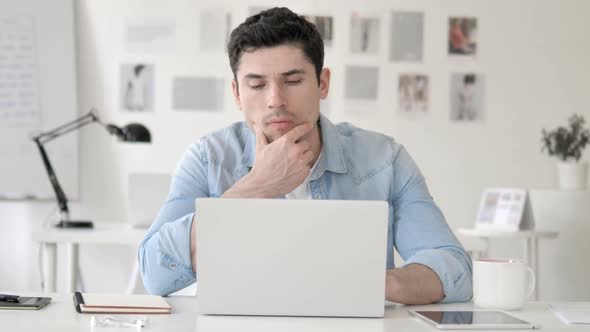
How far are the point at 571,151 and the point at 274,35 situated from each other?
9.95ft

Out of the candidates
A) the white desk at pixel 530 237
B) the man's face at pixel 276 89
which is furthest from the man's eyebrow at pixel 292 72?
the white desk at pixel 530 237

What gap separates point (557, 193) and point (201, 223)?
3432 millimetres

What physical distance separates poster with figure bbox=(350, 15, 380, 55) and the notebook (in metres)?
3.57

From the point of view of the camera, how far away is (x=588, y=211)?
4.32 m

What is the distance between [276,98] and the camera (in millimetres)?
1821

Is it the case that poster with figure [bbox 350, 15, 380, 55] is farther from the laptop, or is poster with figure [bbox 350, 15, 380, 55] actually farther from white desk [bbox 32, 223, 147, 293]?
the laptop

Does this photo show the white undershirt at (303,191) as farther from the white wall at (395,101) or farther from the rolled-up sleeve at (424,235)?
the white wall at (395,101)

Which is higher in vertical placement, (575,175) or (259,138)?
(259,138)

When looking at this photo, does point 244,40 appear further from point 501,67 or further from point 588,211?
point 501,67

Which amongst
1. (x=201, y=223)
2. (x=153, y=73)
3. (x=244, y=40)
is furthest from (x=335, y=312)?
(x=153, y=73)

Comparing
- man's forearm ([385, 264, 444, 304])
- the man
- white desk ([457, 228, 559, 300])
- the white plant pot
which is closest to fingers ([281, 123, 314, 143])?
the man

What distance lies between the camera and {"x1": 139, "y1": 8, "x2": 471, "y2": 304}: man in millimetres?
1661

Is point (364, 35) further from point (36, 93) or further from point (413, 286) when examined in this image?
point (413, 286)

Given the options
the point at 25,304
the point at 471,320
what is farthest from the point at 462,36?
the point at 25,304
